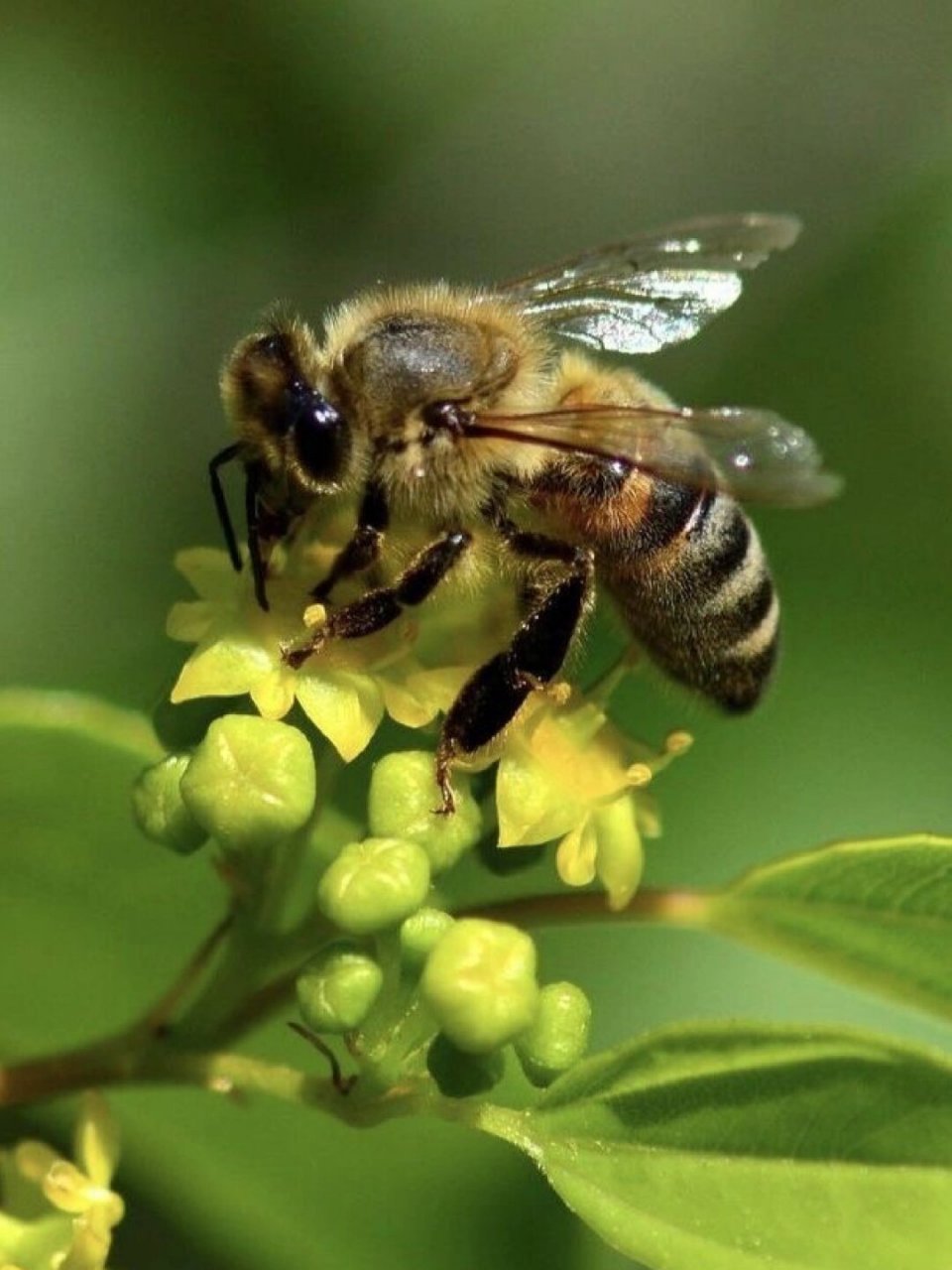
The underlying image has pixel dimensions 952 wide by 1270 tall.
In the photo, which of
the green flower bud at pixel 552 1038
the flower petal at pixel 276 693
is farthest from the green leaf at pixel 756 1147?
the flower petal at pixel 276 693

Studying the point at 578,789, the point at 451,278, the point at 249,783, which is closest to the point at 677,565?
the point at 578,789

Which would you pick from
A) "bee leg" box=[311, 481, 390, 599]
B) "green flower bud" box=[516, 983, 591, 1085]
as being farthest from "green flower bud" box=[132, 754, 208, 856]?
"green flower bud" box=[516, 983, 591, 1085]

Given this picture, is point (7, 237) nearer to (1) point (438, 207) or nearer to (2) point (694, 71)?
(1) point (438, 207)

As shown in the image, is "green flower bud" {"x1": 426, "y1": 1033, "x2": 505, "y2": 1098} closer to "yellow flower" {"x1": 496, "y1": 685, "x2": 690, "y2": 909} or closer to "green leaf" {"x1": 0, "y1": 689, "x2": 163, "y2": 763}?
"yellow flower" {"x1": 496, "y1": 685, "x2": 690, "y2": 909}

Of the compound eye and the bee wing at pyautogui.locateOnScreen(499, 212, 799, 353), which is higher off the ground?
the bee wing at pyautogui.locateOnScreen(499, 212, 799, 353)

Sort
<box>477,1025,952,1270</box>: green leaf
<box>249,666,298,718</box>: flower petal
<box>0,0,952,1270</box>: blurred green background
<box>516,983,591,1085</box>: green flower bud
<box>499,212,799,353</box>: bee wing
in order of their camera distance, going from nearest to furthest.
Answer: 1. <box>477,1025,952,1270</box>: green leaf
2. <box>516,983,591,1085</box>: green flower bud
3. <box>249,666,298,718</box>: flower petal
4. <box>0,0,952,1270</box>: blurred green background
5. <box>499,212,799,353</box>: bee wing

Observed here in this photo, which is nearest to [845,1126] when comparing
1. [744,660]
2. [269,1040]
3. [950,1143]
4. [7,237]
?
[950,1143]

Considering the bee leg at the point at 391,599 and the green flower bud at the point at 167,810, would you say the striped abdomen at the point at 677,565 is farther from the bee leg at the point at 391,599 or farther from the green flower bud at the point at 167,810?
the green flower bud at the point at 167,810
